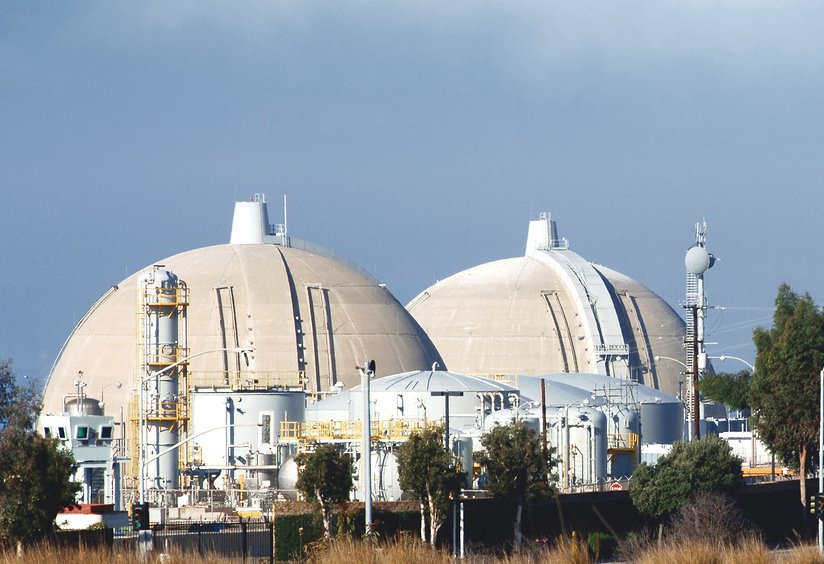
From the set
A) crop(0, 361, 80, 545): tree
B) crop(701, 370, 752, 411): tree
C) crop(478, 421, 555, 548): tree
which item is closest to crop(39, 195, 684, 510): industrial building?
crop(478, 421, 555, 548): tree

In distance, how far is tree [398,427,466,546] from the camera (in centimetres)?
4956

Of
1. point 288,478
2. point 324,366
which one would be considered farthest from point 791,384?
point 324,366

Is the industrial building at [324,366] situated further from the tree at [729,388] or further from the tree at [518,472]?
the tree at [729,388]

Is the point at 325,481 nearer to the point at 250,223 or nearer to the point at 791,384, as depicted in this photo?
the point at 791,384

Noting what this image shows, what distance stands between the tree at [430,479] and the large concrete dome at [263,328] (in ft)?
103

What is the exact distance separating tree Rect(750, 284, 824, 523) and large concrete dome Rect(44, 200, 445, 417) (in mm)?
25262

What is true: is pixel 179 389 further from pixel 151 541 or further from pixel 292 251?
pixel 151 541

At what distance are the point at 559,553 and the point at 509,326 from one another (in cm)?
8685

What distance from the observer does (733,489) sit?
58.9 m

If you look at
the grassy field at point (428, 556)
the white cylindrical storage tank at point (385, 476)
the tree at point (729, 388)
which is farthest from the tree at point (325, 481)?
the tree at point (729, 388)

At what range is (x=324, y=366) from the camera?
85.1 m

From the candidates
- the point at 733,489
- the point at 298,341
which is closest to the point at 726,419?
the point at 298,341

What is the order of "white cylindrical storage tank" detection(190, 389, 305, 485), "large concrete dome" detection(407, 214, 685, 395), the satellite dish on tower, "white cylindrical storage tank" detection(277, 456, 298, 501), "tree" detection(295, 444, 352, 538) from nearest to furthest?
"tree" detection(295, 444, 352, 538) → "white cylindrical storage tank" detection(277, 456, 298, 501) → "white cylindrical storage tank" detection(190, 389, 305, 485) → the satellite dish on tower → "large concrete dome" detection(407, 214, 685, 395)

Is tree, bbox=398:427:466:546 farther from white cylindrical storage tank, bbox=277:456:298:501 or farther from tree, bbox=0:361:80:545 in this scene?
white cylindrical storage tank, bbox=277:456:298:501
